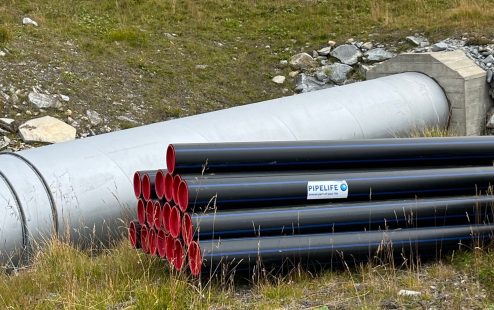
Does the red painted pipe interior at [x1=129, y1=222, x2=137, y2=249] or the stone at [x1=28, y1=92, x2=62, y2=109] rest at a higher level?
the stone at [x1=28, y1=92, x2=62, y2=109]

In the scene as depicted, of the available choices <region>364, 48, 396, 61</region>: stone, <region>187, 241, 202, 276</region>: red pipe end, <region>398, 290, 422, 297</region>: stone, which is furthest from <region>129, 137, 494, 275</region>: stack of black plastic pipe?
<region>364, 48, 396, 61</region>: stone

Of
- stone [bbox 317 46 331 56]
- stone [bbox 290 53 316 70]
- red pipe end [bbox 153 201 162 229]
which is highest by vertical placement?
stone [bbox 317 46 331 56]

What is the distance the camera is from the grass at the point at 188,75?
4.14 m

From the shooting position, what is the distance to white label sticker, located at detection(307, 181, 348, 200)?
15.1 ft

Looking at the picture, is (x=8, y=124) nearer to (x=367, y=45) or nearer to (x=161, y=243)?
(x=161, y=243)

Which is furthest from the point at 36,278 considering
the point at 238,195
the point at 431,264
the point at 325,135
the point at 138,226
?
the point at 325,135

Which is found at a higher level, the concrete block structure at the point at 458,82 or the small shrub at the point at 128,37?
the small shrub at the point at 128,37

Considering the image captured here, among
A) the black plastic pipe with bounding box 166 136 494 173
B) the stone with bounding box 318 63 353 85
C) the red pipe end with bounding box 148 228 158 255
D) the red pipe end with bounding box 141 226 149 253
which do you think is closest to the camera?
the black plastic pipe with bounding box 166 136 494 173

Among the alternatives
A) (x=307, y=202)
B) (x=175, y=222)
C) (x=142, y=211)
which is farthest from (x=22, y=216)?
(x=307, y=202)

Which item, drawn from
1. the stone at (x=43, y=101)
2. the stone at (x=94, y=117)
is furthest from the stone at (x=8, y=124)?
the stone at (x=94, y=117)

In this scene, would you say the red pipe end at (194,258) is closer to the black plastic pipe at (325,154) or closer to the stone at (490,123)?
the black plastic pipe at (325,154)

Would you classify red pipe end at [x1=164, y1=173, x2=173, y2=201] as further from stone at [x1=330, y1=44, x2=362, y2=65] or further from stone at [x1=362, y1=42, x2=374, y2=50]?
stone at [x1=362, y1=42, x2=374, y2=50]

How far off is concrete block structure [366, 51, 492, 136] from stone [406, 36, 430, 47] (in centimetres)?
179

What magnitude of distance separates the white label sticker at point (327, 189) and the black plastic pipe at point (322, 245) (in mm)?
256
